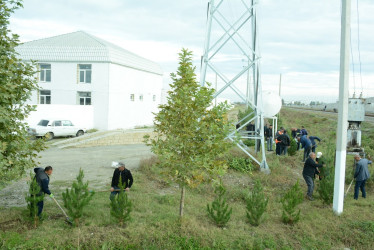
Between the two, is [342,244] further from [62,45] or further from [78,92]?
[62,45]

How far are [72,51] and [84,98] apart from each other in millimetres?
3927

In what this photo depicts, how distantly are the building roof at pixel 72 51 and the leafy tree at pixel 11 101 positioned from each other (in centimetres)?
1974

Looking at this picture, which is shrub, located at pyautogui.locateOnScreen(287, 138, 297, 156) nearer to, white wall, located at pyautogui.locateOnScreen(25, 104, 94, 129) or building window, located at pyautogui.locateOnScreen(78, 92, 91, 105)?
white wall, located at pyautogui.locateOnScreen(25, 104, 94, 129)

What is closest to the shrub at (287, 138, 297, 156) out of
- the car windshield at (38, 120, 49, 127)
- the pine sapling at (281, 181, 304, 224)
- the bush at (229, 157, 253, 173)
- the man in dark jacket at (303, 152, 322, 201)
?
the bush at (229, 157, 253, 173)

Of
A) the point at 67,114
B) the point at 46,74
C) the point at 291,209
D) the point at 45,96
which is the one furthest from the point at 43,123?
the point at 291,209

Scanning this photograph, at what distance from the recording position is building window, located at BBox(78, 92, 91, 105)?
27.3 metres

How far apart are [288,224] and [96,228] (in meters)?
4.66

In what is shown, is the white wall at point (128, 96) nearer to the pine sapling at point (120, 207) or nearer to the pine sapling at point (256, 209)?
the pine sapling at point (256, 209)

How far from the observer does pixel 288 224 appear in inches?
326

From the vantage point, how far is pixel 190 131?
743 cm

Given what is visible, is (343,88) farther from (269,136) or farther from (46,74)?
(46,74)

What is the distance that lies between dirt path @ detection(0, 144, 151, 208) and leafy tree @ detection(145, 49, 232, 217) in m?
4.64

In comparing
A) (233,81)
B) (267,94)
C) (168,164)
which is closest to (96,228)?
(168,164)

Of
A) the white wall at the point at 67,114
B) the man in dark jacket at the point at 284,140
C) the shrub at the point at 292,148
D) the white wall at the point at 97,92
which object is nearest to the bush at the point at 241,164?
the man in dark jacket at the point at 284,140
